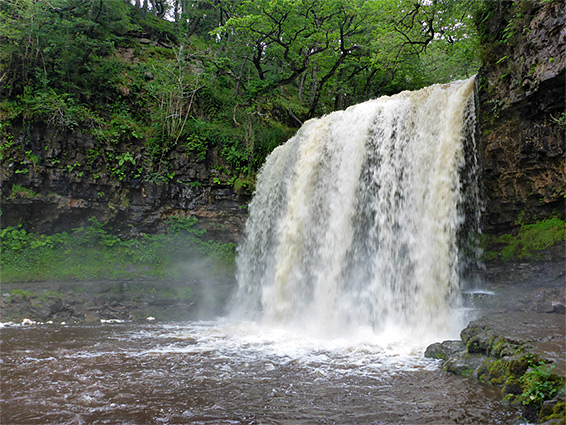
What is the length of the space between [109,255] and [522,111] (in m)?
13.2

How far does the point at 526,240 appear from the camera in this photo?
8.41m

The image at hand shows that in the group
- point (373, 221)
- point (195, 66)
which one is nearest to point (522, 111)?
Result: point (373, 221)

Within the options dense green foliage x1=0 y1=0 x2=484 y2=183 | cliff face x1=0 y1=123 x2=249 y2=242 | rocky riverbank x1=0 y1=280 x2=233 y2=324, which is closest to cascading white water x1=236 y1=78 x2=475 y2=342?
rocky riverbank x1=0 y1=280 x2=233 y2=324

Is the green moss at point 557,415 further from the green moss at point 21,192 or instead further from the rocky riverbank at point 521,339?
the green moss at point 21,192

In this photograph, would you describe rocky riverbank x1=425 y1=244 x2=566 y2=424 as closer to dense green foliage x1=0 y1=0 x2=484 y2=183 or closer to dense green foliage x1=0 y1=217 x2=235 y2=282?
dense green foliage x1=0 y1=0 x2=484 y2=183

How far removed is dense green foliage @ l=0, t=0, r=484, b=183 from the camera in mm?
13195

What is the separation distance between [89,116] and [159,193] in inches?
146

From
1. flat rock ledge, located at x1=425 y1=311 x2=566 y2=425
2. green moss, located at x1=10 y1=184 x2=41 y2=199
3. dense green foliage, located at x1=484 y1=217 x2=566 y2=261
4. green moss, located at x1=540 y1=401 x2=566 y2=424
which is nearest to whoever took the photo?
green moss, located at x1=540 y1=401 x2=566 y2=424

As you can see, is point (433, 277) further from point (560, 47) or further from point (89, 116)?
point (89, 116)

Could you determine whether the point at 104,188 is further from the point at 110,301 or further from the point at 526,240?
the point at 526,240

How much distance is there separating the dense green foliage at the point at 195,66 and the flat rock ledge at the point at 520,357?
30.9 ft

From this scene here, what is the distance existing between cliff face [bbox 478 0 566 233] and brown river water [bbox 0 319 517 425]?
444cm

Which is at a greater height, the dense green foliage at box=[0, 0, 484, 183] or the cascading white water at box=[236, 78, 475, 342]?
the dense green foliage at box=[0, 0, 484, 183]

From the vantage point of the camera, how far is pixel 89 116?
13680 mm
